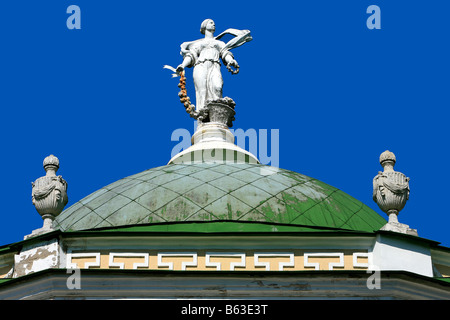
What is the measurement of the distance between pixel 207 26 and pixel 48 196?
898 cm

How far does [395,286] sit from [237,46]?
10581 millimetres

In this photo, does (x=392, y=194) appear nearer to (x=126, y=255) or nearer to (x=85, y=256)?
(x=126, y=255)

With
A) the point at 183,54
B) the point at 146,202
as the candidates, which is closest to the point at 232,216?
the point at 146,202

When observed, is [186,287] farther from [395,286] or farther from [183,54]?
[183,54]

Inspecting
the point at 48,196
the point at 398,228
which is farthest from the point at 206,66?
the point at 398,228

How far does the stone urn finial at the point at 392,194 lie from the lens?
20.2 meters

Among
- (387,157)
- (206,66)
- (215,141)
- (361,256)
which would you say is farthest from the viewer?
(206,66)

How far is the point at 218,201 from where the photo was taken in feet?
73.8

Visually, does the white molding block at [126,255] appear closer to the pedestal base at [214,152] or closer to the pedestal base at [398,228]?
the pedestal base at [398,228]

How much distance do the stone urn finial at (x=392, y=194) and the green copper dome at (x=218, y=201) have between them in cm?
208

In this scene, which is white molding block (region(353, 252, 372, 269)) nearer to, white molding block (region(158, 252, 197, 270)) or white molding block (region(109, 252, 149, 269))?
white molding block (region(158, 252, 197, 270))

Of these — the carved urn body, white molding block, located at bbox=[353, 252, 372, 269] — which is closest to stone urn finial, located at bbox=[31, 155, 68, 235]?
white molding block, located at bbox=[353, 252, 372, 269]

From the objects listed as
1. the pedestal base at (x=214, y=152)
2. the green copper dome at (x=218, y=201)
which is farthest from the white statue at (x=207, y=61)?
the green copper dome at (x=218, y=201)

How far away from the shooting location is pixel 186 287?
18.8m
